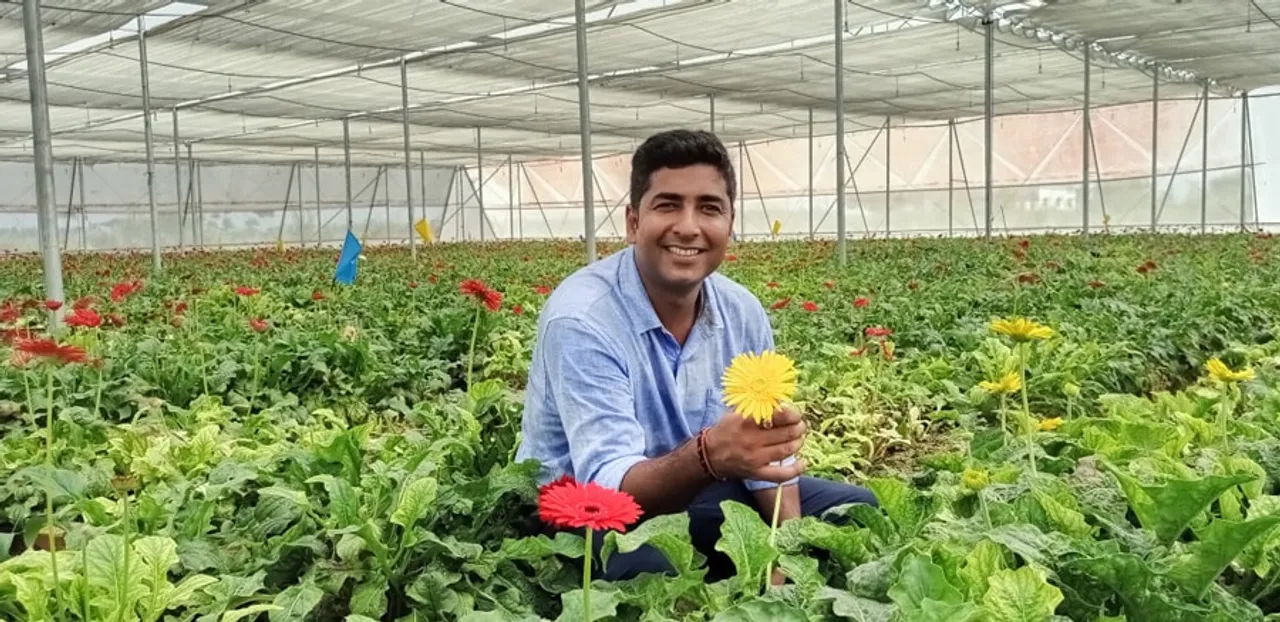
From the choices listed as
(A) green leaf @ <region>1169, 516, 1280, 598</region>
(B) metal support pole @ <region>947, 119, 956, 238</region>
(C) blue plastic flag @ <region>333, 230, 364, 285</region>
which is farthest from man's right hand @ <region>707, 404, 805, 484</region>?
(B) metal support pole @ <region>947, 119, 956, 238</region>

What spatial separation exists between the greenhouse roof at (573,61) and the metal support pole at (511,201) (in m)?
10.3

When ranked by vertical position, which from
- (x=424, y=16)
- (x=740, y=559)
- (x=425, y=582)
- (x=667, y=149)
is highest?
(x=424, y=16)

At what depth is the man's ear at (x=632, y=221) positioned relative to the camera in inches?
99.3

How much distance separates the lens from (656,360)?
253cm

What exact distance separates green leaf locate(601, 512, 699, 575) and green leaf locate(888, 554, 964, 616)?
46 cm

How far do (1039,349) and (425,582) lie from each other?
12.3 feet

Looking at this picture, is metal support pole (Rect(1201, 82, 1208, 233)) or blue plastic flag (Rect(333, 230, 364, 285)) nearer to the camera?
blue plastic flag (Rect(333, 230, 364, 285))

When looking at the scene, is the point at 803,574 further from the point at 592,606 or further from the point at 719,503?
the point at 719,503

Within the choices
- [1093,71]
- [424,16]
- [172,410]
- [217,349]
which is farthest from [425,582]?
[1093,71]

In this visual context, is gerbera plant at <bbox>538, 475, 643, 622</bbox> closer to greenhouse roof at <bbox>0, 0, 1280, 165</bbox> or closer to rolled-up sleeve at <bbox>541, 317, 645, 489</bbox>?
rolled-up sleeve at <bbox>541, 317, 645, 489</bbox>

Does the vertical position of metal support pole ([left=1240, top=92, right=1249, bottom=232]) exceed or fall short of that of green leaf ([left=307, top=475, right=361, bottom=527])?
it exceeds it

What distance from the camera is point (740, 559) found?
5.92 ft

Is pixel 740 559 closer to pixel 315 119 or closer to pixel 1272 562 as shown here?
pixel 1272 562

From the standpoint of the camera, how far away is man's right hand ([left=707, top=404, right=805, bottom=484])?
189 centimetres
